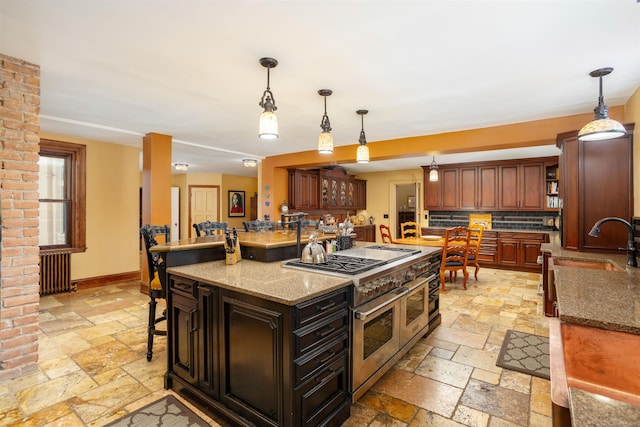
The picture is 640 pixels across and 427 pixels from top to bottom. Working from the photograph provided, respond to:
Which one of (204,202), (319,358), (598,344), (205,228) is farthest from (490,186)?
(204,202)

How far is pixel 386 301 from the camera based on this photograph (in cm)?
222

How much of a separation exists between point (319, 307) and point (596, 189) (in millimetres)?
3175

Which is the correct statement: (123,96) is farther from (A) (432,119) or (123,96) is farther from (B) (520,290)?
(B) (520,290)

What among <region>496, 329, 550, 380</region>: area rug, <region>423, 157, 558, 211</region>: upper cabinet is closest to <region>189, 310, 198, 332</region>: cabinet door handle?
<region>496, 329, 550, 380</region>: area rug

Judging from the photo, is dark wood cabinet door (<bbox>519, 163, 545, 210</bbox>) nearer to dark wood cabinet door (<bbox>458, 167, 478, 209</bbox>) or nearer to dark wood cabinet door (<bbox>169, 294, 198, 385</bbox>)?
dark wood cabinet door (<bbox>458, 167, 478, 209</bbox>)

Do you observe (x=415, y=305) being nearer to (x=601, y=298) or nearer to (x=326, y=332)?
(x=326, y=332)

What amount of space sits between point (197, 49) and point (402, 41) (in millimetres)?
1406

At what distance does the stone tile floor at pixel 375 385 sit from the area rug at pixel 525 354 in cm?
8

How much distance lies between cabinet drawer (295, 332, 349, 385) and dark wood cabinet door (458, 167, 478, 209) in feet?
20.2

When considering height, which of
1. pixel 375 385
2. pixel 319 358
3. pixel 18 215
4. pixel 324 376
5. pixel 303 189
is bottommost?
pixel 375 385

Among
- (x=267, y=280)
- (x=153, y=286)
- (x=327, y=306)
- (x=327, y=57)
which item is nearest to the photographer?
(x=327, y=306)

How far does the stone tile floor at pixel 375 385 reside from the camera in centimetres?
196

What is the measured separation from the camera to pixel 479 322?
3539mm

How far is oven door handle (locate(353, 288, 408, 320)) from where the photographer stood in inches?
75.7
